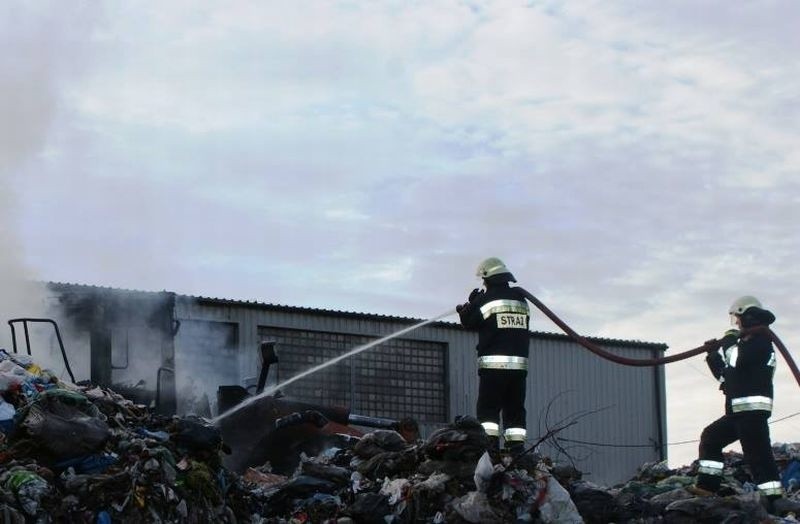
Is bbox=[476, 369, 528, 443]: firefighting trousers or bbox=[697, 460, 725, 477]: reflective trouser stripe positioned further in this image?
bbox=[697, 460, 725, 477]: reflective trouser stripe

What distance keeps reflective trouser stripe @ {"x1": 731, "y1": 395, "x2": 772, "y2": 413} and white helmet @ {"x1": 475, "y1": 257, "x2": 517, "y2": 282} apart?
242 centimetres

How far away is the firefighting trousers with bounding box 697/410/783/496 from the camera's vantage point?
12.1 metres

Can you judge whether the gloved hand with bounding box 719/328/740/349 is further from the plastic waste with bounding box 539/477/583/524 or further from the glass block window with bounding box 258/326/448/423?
the glass block window with bounding box 258/326/448/423

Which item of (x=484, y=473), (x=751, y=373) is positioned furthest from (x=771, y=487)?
(x=484, y=473)

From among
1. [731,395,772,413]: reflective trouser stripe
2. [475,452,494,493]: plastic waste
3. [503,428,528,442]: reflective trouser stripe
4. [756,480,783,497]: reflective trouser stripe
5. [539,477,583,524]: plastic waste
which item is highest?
[731,395,772,413]: reflective trouser stripe

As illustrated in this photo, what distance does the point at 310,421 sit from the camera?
1379 cm

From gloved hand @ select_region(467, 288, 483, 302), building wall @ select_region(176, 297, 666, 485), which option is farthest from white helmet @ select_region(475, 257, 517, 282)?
building wall @ select_region(176, 297, 666, 485)

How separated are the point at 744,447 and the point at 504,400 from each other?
236 cm

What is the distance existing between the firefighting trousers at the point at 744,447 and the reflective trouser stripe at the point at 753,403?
47 mm

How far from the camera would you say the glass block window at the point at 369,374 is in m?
21.9

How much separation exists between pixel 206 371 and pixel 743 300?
367 inches

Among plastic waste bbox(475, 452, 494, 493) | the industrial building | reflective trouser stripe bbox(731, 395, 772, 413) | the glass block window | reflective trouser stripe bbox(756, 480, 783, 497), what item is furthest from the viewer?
the glass block window

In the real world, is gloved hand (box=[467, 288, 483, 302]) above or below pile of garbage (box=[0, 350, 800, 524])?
above

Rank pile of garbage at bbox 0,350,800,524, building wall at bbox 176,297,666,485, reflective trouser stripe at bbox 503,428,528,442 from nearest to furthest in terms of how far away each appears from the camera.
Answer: pile of garbage at bbox 0,350,800,524
reflective trouser stripe at bbox 503,428,528,442
building wall at bbox 176,297,666,485
